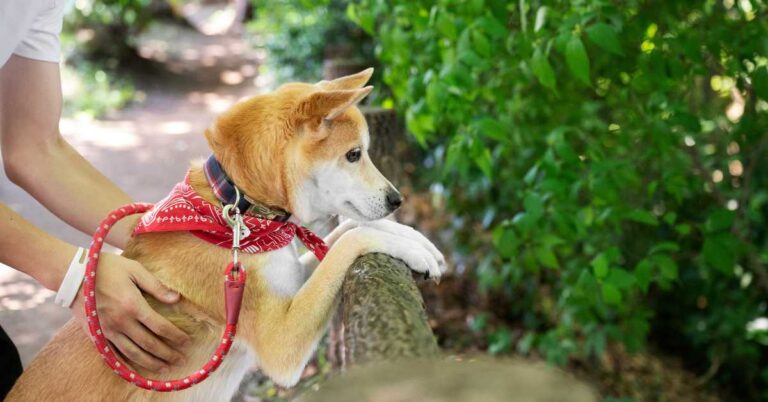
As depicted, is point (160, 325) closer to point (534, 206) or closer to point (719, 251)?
point (534, 206)

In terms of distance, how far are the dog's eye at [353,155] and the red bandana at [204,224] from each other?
0.32 meters

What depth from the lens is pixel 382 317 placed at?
1.61 meters

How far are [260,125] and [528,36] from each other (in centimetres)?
153

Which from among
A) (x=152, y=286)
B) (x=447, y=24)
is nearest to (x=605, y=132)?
(x=447, y=24)

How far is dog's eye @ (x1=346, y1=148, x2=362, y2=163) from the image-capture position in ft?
8.64

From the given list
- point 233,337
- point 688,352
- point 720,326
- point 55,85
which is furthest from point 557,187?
point 688,352

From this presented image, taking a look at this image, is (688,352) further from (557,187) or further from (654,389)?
(557,187)

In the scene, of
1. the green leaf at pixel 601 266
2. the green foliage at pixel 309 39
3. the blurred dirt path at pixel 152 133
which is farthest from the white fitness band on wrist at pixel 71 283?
the green foliage at pixel 309 39

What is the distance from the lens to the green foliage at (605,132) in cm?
331

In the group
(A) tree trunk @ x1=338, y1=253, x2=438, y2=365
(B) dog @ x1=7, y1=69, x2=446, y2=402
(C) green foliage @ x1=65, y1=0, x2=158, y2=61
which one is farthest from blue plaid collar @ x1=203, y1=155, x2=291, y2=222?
(C) green foliage @ x1=65, y1=0, x2=158, y2=61

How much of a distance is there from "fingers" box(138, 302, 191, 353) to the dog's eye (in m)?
0.77

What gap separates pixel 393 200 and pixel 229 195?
0.54m

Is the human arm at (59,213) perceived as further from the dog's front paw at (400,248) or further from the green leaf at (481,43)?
the green leaf at (481,43)

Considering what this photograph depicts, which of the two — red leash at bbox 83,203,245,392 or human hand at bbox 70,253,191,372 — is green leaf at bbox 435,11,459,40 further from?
human hand at bbox 70,253,191,372
